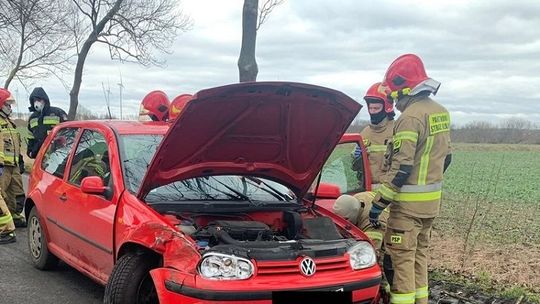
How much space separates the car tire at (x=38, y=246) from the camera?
580cm

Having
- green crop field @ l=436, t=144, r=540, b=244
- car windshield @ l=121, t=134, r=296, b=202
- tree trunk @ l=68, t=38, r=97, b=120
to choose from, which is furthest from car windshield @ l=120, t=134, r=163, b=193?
tree trunk @ l=68, t=38, r=97, b=120

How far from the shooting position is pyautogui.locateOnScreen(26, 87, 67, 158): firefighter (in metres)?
8.75

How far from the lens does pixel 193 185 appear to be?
4.72m

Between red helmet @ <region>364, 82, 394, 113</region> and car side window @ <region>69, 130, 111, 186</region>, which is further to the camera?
red helmet @ <region>364, 82, 394, 113</region>

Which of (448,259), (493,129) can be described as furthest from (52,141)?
(493,129)

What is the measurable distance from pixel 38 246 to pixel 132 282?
8.32 ft

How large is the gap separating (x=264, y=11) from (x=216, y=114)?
523 centimetres

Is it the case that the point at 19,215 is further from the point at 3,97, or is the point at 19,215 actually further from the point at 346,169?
the point at 346,169

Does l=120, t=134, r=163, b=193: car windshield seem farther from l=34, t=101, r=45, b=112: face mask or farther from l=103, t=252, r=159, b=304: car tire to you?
l=34, t=101, r=45, b=112: face mask

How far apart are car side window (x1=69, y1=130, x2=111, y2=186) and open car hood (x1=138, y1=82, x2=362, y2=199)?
0.84 metres

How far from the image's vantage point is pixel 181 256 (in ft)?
11.7

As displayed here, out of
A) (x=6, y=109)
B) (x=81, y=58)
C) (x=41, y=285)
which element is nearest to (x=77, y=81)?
(x=81, y=58)

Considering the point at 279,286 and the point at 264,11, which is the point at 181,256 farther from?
the point at 264,11

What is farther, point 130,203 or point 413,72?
point 413,72
